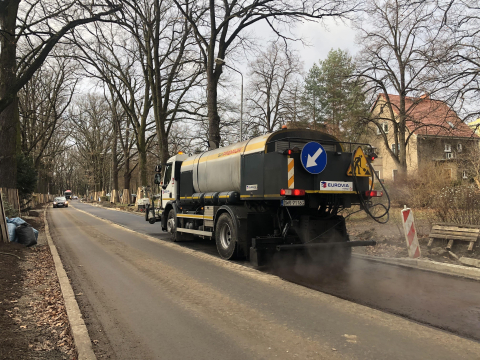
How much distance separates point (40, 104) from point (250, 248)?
30.0 m

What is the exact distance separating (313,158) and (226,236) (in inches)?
124

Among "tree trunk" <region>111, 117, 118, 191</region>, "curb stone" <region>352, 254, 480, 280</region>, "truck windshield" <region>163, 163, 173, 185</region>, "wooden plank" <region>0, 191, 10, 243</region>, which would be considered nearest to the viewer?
"curb stone" <region>352, 254, 480, 280</region>

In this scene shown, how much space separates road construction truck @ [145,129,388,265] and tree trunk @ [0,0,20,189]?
8.92 metres

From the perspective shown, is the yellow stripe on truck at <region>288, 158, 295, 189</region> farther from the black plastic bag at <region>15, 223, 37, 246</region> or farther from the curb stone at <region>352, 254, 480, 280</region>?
the black plastic bag at <region>15, 223, 37, 246</region>

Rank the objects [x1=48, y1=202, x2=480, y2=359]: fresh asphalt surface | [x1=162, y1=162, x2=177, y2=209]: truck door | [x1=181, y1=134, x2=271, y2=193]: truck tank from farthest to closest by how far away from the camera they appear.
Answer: [x1=162, y1=162, x2=177, y2=209]: truck door, [x1=181, y1=134, x2=271, y2=193]: truck tank, [x1=48, y1=202, x2=480, y2=359]: fresh asphalt surface

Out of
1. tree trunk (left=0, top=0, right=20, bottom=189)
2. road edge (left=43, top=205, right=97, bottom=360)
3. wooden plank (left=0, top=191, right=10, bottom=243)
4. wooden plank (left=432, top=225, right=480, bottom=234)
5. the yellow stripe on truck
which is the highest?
tree trunk (left=0, top=0, right=20, bottom=189)

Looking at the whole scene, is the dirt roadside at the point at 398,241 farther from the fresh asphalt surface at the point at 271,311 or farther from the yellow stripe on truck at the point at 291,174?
the yellow stripe on truck at the point at 291,174

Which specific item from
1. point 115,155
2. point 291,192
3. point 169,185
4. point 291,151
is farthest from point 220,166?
point 115,155

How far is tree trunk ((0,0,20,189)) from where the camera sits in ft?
42.5

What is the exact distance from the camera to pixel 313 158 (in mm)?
7512

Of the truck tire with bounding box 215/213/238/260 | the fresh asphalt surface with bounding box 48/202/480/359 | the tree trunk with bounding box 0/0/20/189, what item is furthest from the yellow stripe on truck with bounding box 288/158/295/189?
the tree trunk with bounding box 0/0/20/189

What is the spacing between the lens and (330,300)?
5648 mm

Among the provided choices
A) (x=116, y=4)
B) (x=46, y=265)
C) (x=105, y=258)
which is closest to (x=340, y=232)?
(x=105, y=258)

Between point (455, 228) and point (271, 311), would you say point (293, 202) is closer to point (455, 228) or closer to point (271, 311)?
point (271, 311)
